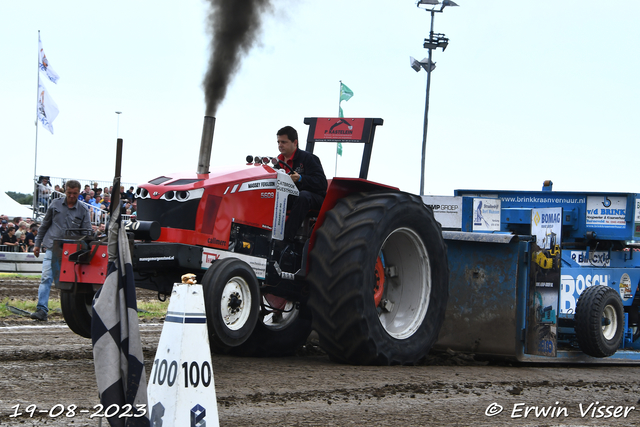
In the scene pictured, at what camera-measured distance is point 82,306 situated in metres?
5.61

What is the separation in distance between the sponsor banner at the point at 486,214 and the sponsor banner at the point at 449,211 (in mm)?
185

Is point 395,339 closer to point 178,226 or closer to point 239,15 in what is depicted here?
point 178,226

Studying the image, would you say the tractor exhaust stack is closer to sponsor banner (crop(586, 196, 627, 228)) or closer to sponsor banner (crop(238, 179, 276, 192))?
sponsor banner (crop(238, 179, 276, 192))

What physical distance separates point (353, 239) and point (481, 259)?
1.94m

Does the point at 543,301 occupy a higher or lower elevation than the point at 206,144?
lower

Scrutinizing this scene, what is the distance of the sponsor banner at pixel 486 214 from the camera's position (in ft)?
28.1

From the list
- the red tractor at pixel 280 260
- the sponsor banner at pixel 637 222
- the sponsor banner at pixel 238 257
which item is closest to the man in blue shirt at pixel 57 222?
the red tractor at pixel 280 260

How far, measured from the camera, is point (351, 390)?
4.88 meters

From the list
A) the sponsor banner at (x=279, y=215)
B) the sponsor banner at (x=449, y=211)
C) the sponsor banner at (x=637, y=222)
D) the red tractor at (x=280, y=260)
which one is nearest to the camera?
the red tractor at (x=280, y=260)

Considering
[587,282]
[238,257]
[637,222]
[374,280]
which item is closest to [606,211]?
[637,222]

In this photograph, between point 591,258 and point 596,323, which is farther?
point 591,258

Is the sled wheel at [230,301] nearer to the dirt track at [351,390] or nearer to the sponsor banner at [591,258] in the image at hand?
the dirt track at [351,390]

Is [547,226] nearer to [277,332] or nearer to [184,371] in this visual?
[277,332]

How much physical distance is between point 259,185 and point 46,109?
61.7 feet
